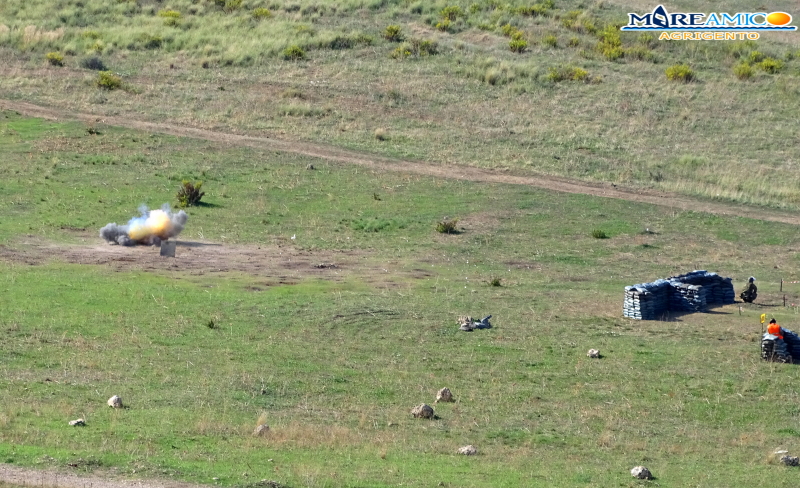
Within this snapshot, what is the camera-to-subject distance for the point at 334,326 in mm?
25672

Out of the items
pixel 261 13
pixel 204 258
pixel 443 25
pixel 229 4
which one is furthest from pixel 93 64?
pixel 204 258

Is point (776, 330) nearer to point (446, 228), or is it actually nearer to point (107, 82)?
point (446, 228)

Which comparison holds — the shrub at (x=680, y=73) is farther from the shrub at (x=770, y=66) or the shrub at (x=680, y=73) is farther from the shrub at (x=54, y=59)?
the shrub at (x=54, y=59)

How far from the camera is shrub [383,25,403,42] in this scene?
64.9m

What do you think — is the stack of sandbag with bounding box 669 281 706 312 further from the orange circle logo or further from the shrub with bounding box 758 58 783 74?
the orange circle logo

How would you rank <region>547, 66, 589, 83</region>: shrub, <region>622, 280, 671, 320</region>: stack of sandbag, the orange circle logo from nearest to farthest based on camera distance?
<region>622, 280, 671, 320</region>: stack of sandbag, <region>547, 66, 589, 83</region>: shrub, the orange circle logo

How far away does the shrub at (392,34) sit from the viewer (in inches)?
2554

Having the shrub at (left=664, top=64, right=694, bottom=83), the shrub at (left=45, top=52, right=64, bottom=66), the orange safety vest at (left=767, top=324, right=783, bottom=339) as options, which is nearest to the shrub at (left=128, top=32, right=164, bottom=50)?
the shrub at (left=45, top=52, right=64, bottom=66)

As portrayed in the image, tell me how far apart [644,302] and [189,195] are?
17515 mm

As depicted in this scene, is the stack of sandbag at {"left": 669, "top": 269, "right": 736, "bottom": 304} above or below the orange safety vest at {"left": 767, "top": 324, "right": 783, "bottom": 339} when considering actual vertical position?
below

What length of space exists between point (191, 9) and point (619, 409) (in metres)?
56.4

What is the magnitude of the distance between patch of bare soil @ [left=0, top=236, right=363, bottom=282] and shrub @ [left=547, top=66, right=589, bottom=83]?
2736 cm

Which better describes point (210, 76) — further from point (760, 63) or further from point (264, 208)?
point (760, 63)

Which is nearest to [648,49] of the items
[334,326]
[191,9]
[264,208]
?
[191,9]
